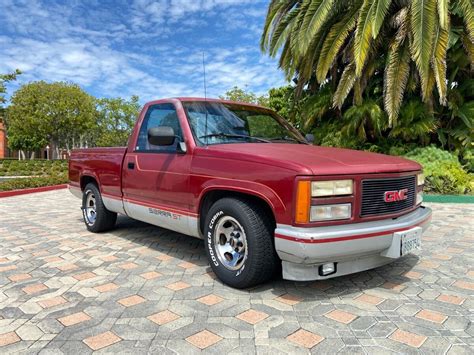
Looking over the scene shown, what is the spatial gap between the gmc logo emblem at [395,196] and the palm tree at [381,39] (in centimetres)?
587

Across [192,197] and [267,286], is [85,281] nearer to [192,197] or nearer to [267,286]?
[192,197]

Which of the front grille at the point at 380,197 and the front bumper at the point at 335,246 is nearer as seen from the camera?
the front bumper at the point at 335,246

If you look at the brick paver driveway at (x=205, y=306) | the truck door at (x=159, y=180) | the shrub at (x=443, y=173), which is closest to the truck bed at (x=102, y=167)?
the truck door at (x=159, y=180)

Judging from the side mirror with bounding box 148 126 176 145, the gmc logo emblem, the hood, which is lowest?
the gmc logo emblem

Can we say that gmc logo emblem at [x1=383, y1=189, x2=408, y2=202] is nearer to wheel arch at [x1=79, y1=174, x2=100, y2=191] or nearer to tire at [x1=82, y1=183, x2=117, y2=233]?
tire at [x1=82, y1=183, x2=117, y2=233]

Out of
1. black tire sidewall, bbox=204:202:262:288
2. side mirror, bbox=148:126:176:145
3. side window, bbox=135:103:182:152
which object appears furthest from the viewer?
side window, bbox=135:103:182:152

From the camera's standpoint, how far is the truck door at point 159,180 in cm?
382

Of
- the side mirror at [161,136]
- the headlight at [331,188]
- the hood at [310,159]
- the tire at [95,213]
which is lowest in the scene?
the tire at [95,213]

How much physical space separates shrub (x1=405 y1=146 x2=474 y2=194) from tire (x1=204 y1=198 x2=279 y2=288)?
7.37 meters

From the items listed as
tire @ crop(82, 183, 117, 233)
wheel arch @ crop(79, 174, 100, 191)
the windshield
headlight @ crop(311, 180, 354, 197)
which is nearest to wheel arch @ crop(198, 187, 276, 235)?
headlight @ crop(311, 180, 354, 197)

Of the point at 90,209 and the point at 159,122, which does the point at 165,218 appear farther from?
the point at 90,209

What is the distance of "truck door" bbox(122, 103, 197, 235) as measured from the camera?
3.82 meters

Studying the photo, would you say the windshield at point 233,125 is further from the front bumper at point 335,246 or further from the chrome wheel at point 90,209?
the chrome wheel at point 90,209

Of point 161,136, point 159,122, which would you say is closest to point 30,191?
point 159,122
